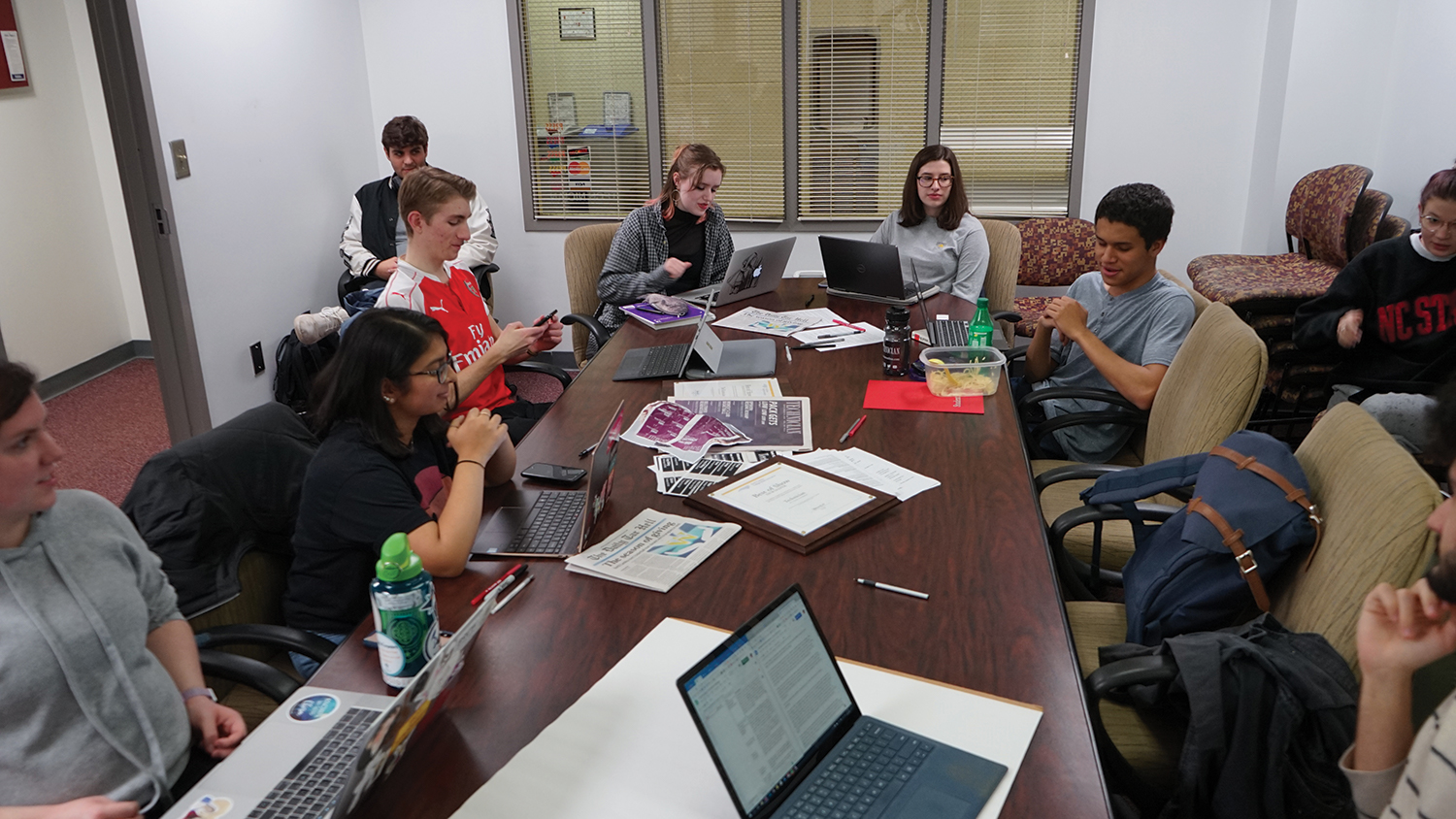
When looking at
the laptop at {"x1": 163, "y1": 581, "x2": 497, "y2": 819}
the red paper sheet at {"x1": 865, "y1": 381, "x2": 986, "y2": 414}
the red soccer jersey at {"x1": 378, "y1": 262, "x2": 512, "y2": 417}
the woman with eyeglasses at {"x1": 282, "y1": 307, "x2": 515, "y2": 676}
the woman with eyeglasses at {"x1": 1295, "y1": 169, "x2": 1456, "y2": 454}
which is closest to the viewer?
the laptop at {"x1": 163, "y1": 581, "x2": 497, "y2": 819}

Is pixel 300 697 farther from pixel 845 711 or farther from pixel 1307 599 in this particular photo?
pixel 1307 599

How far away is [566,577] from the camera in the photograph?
1693 mm

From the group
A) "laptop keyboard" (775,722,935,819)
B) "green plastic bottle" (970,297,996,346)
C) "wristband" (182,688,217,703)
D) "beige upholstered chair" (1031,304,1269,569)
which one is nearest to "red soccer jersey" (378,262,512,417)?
"wristband" (182,688,217,703)

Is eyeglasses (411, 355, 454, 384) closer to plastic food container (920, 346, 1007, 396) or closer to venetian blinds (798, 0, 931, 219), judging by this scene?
plastic food container (920, 346, 1007, 396)

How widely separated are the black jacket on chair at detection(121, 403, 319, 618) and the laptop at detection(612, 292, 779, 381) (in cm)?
104

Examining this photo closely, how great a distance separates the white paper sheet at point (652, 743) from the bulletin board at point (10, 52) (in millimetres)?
4761

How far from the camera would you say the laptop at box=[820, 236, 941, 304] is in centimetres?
349

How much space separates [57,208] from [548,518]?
442 cm

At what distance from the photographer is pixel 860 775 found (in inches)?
47.3

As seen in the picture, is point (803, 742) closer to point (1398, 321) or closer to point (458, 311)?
point (458, 311)

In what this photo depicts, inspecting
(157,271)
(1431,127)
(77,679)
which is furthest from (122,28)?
(1431,127)

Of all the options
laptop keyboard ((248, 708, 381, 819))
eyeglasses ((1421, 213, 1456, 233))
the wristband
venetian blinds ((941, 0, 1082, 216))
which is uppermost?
venetian blinds ((941, 0, 1082, 216))

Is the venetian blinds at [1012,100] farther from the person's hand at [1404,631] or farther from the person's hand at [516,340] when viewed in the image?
the person's hand at [1404,631]

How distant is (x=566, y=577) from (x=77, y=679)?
27.6 inches
